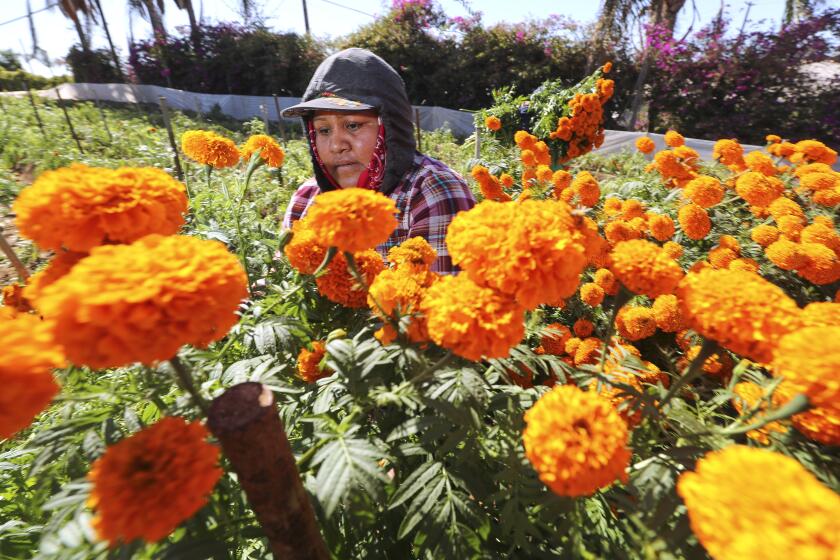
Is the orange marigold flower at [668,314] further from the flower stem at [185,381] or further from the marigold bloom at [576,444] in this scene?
the flower stem at [185,381]

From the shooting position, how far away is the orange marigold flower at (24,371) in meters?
0.60

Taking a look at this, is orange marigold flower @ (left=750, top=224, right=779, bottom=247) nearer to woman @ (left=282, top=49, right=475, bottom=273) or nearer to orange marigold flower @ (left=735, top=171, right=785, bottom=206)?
orange marigold flower @ (left=735, top=171, right=785, bottom=206)

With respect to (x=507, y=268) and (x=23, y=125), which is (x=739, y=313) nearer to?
(x=507, y=268)

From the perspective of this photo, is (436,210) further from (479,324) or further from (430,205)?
(479,324)

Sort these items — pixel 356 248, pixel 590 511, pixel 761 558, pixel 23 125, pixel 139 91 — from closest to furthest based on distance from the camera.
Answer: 1. pixel 761 558
2. pixel 356 248
3. pixel 590 511
4. pixel 23 125
5. pixel 139 91

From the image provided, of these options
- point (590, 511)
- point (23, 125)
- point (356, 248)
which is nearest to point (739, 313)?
point (590, 511)

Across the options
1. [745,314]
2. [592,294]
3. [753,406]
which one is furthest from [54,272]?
[592,294]

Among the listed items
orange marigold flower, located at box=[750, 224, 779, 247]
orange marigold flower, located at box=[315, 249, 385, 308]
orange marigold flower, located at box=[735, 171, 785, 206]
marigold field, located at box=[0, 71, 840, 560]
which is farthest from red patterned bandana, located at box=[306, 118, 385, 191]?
orange marigold flower, located at box=[735, 171, 785, 206]

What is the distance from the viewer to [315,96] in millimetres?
2529

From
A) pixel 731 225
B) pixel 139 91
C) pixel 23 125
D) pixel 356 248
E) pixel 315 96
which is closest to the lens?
pixel 356 248

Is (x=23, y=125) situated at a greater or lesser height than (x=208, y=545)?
greater

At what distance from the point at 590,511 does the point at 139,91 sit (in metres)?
27.7

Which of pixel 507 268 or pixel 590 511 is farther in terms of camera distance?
pixel 590 511

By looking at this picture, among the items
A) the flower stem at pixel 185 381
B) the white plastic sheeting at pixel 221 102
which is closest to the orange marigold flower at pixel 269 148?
the flower stem at pixel 185 381
